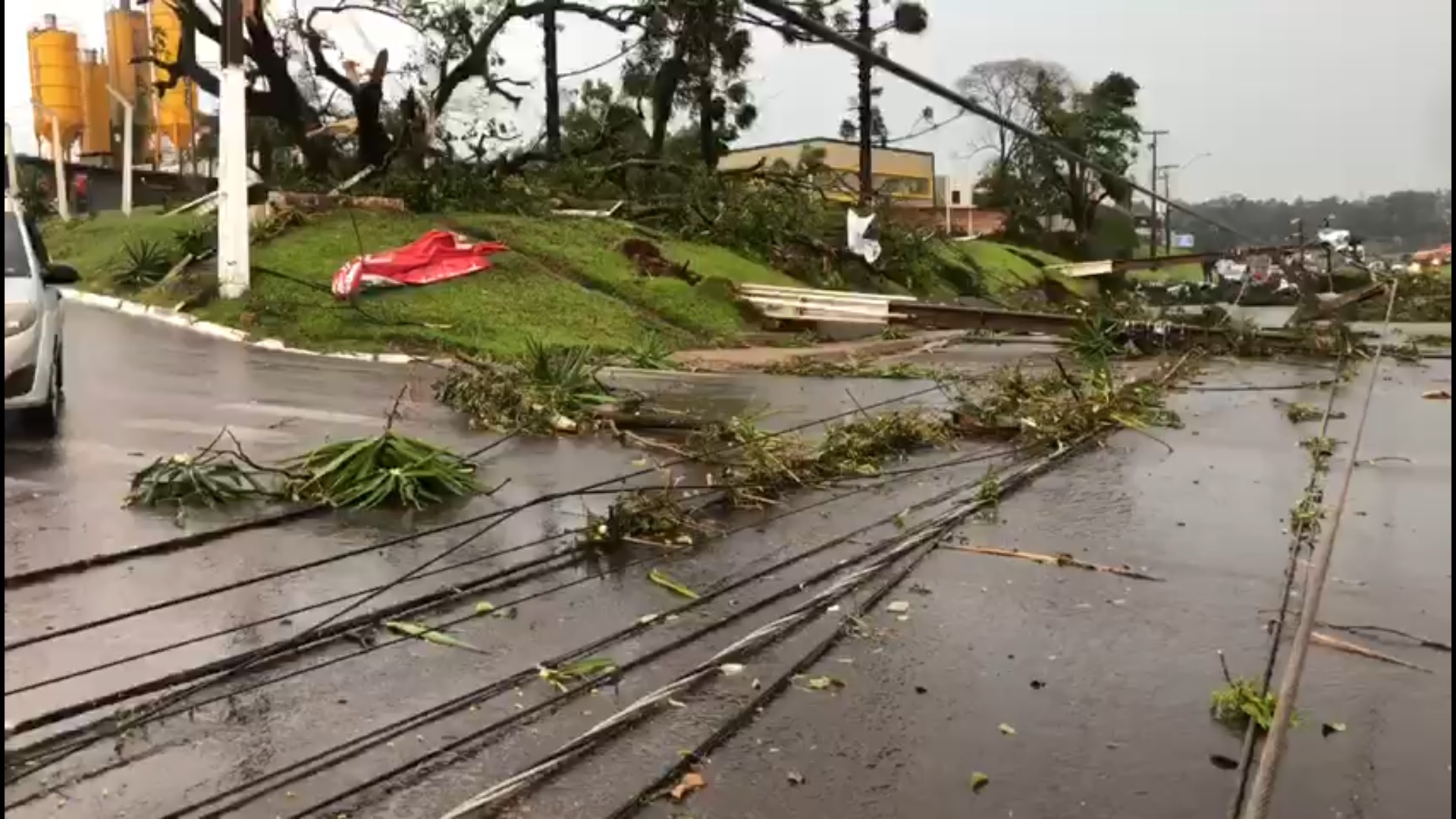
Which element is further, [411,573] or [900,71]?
[411,573]

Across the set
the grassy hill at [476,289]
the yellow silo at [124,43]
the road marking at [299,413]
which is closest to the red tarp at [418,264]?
the grassy hill at [476,289]

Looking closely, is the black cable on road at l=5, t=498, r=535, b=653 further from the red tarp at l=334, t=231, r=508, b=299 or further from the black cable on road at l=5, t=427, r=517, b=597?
the red tarp at l=334, t=231, r=508, b=299

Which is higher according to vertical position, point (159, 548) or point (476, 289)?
point (476, 289)

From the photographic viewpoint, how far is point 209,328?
15352mm

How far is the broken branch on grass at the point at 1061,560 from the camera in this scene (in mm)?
5504

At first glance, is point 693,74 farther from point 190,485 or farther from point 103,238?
point 190,485

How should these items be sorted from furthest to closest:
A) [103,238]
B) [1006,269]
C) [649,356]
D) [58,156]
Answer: [1006,269], [58,156], [103,238], [649,356]

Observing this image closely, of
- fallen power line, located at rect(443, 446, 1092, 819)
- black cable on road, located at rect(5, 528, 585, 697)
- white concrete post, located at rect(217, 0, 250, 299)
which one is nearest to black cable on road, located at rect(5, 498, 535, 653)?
black cable on road, located at rect(5, 528, 585, 697)

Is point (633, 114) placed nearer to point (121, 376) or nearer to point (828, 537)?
point (121, 376)

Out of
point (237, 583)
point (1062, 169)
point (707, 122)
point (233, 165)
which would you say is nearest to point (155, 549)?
point (237, 583)

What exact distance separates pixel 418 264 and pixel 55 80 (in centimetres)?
1718

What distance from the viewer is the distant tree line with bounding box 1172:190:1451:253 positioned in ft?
5.99

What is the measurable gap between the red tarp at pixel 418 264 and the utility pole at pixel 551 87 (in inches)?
372

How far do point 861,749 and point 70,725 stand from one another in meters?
2.39
